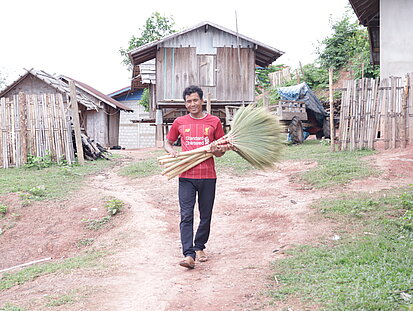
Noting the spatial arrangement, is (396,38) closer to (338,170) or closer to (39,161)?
(338,170)

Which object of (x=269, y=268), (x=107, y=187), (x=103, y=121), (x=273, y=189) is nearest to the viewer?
(x=269, y=268)

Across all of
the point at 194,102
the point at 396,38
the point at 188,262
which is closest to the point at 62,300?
the point at 188,262

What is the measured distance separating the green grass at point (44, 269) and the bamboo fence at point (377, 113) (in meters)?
7.14

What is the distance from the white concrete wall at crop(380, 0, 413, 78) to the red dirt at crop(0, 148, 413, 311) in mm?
2868

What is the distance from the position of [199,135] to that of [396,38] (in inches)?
350

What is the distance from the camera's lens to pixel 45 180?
9.46m

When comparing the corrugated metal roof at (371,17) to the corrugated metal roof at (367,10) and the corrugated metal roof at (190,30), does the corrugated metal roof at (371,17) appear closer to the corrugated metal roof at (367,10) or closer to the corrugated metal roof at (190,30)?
the corrugated metal roof at (367,10)

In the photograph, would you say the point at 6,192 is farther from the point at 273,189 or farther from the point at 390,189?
the point at 390,189

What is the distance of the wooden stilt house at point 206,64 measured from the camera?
18203 millimetres

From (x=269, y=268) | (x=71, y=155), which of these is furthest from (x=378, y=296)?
(x=71, y=155)

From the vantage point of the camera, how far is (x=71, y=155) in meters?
11.8

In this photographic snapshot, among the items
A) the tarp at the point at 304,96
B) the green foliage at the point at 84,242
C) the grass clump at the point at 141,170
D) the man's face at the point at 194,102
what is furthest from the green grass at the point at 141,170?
the tarp at the point at 304,96

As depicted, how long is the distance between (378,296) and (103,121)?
21391 millimetres

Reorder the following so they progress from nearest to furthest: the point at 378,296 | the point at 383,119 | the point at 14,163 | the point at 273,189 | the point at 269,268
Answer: the point at 378,296 → the point at 269,268 → the point at 273,189 → the point at 383,119 → the point at 14,163
